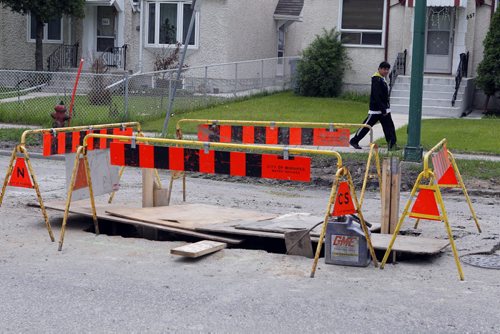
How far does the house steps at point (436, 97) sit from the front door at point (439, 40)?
37.7 inches

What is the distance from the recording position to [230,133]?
11812mm

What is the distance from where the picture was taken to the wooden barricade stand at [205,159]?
809cm

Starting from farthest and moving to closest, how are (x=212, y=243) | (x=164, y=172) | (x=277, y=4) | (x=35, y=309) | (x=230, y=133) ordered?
(x=277, y=4)
(x=164, y=172)
(x=230, y=133)
(x=212, y=243)
(x=35, y=309)

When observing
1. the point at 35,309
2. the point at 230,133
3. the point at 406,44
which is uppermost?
the point at 406,44

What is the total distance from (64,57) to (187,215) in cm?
2424

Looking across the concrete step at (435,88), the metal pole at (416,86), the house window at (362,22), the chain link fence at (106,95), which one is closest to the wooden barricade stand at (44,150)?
the metal pole at (416,86)

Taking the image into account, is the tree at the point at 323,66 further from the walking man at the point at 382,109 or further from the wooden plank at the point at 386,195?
the wooden plank at the point at 386,195

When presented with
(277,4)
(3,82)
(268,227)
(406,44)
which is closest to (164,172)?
(268,227)

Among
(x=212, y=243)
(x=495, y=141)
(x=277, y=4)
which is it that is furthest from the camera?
(x=277, y=4)

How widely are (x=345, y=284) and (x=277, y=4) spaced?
28461 mm

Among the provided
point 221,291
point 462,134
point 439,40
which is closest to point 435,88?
point 439,40

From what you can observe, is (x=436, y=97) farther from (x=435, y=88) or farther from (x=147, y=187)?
(x=147, y=187)

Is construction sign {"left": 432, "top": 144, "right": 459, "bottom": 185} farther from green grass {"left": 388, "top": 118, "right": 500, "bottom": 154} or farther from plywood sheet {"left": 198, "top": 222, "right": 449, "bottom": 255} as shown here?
green grass {"left": 388, "top": 118, "right": 500, "bottom": 154}

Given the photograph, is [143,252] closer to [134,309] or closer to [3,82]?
[134,309]
